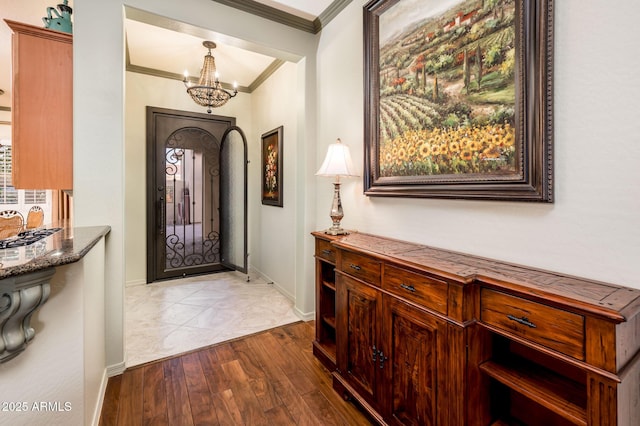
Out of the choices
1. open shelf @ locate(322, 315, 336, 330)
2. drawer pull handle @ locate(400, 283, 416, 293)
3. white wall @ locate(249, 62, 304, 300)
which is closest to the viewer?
drawer pull handle @ locate(400, 283, 416, 293)

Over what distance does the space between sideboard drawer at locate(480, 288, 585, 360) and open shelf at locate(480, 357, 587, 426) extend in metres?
0.21

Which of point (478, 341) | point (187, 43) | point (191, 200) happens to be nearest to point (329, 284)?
point (478, 341)

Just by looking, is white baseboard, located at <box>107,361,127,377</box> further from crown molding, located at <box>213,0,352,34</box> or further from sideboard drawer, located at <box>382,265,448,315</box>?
crown molding, located at <box>213,0,352,34</box>

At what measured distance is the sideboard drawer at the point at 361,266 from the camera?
5.29 ft

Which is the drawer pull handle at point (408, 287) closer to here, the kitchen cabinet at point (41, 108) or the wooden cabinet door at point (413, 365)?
the wooden cabinet door at point (413, 365)

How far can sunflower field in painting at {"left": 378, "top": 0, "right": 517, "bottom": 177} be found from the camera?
139cm

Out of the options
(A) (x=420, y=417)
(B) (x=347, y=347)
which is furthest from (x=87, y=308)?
(A) (x=420, y=417)

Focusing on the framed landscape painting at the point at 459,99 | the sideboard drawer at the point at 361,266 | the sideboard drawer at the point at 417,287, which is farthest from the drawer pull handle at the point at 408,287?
the framed landscape painting at the point at 459,99

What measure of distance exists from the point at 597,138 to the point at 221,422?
226 centimetres

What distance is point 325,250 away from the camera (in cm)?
223

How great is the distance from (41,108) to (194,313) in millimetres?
2160

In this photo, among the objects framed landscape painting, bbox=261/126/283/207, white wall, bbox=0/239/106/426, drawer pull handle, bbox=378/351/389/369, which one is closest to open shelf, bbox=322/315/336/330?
drawer pull handle, bbox=378/351/389/369

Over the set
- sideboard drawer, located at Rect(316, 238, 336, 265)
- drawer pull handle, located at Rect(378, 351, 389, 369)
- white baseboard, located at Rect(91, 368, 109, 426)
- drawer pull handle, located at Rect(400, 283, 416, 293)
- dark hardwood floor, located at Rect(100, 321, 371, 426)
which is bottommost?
dark hardwood floor, located at Rect(100, 321, 371, 426)

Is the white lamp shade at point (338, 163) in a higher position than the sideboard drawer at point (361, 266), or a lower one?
higher
